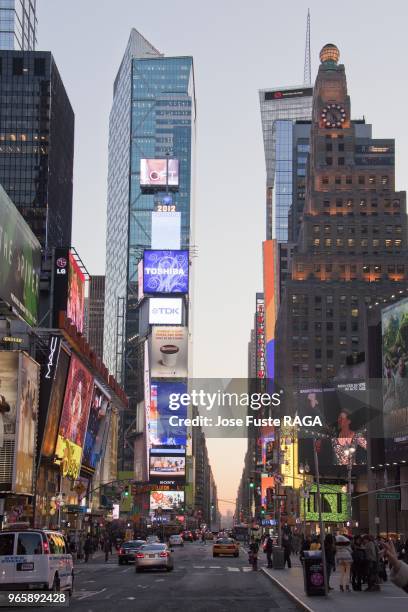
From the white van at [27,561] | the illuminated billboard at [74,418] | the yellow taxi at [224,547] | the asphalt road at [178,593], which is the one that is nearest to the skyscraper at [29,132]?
the illuminated billboard at [74,418]

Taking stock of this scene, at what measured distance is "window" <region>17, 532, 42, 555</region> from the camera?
85.7 feet

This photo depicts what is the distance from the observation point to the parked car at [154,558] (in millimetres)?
46125

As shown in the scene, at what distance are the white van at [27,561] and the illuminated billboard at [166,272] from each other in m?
168

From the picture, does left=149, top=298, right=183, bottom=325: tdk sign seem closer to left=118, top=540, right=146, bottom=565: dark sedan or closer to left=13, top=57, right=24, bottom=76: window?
left=13, top=57, right=24, bottom=76: window

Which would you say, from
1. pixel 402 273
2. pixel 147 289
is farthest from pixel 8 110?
pixel 402 273

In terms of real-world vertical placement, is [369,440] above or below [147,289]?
below

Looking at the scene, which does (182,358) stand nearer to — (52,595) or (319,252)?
(319,252)

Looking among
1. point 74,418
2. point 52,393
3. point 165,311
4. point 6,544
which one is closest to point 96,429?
point 74,418

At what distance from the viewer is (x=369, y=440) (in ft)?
416

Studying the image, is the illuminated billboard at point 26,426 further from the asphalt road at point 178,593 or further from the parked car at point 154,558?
the asphalt road at point 178,593

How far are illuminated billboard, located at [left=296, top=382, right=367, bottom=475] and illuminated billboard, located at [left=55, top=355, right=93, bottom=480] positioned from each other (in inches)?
2100

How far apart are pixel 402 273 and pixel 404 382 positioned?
282 ft

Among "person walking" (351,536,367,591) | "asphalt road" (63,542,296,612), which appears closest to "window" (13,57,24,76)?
"asphalt road" (63,542,296,612)

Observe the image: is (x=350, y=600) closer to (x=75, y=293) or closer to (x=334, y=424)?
(x=75, y=293)
